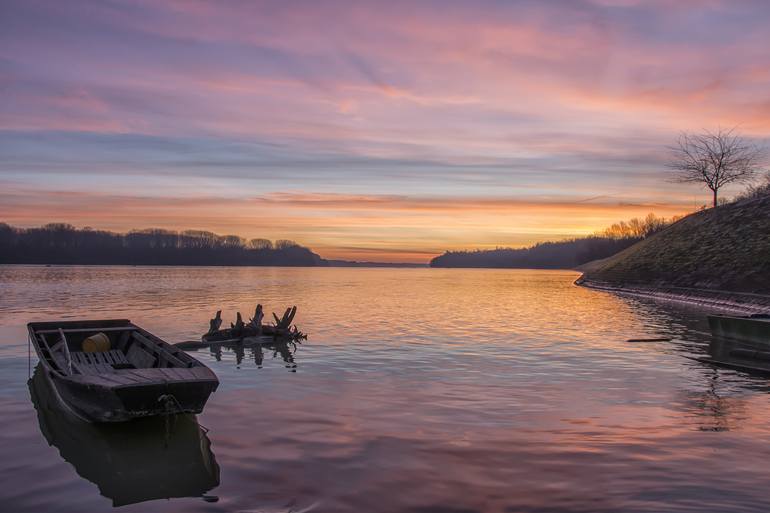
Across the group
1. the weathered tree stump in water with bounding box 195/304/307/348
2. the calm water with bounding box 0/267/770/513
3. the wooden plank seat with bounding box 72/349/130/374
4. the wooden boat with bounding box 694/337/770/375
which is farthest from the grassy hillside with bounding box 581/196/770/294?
the wooden plank seat with bounding box 72/349/130/374

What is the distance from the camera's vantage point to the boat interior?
715 inches

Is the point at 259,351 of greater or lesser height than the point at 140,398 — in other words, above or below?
below

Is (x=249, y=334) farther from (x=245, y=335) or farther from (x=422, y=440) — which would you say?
(x=422, y=440)

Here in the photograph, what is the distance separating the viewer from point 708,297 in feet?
191

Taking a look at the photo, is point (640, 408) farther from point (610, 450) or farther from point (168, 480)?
point (168, 480)

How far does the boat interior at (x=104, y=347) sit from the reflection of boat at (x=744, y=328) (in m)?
26.0

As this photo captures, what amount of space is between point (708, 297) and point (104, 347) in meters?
56.8

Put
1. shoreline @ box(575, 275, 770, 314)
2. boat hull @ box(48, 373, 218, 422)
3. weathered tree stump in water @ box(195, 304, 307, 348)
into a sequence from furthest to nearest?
shoreline @ box(575, 275, 770, 314) < weathered tree stump in water @ box(195, 304, 307, 348) < boat hull @ box(48, 373, 218, 422)

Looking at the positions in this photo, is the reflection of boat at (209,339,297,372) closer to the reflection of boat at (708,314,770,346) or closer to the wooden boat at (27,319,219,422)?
the wooden boat at (27,319,219,422)

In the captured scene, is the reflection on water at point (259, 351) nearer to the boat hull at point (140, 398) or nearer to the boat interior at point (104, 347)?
the boat interior at point (104, 347)

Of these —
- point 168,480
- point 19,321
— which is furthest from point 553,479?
point 19,321

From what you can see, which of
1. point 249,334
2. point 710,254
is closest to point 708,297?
point 710,254

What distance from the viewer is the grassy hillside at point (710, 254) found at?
60.7m

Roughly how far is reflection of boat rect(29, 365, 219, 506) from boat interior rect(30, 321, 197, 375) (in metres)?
2.72
